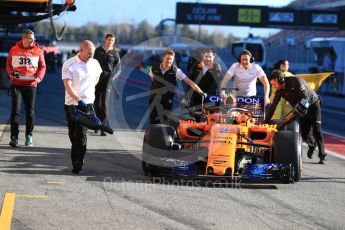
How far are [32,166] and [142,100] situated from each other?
1440cm

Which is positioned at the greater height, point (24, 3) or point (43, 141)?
point (24, 3)

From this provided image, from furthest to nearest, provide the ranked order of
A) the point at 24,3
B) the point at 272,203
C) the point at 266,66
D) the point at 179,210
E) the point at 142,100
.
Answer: the point at 266,66 → the point at 142,100 → the point at 24,3 → the point at 272,203 → the point at 179,210

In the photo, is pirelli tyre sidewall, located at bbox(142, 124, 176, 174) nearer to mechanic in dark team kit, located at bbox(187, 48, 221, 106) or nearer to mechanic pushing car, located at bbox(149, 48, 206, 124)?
mechanic pushing car, located at bbox(149, 48, 206, 124)

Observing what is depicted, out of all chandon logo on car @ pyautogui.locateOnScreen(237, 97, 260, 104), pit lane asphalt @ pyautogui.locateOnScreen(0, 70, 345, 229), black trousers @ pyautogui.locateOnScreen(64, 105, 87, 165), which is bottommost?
pit lane asphalt @ pyautogui.locateOnScreen(0, 70, 345, 229)

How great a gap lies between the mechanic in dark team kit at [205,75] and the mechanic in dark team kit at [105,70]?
2025 millimetres

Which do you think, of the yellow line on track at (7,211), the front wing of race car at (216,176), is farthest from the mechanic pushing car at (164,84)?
the yellow line on track at (7,211)

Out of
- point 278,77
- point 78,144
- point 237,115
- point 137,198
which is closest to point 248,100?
point 278,77

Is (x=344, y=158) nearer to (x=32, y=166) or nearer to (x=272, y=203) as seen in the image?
(x=272, y=203)

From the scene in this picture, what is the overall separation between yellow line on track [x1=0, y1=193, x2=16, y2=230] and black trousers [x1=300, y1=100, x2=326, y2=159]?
5.13 m

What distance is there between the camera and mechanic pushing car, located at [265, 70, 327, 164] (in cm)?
1035

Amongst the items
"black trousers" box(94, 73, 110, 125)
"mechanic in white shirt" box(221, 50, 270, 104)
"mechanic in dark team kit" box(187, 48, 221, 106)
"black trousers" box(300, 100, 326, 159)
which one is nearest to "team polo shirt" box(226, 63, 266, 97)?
"mechanic in white shirt" box(221, 50, 270, 104)

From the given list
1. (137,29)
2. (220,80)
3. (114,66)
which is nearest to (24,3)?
(114,66)

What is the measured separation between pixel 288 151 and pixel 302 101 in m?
1.13

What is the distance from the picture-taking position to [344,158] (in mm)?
12195
